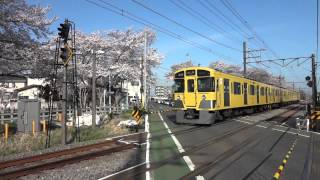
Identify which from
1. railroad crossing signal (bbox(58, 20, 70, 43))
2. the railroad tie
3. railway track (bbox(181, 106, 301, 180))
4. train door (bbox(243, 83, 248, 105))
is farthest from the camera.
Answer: train door (bbox(243, 83, 248, 105))

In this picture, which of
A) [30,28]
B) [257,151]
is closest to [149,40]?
[30,28]

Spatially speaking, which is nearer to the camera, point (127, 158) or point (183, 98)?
point (127, 158)

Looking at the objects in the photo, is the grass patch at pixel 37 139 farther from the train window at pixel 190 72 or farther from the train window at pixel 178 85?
the train window at pixel 190 72

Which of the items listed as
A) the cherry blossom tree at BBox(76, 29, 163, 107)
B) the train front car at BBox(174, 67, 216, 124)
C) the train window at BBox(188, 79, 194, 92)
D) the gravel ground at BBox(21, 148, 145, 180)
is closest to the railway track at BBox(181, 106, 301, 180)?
the gravel ground at BBox(21, 148, 145, 180)

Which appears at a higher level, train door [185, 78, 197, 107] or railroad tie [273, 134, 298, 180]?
train door [185, 78, 197, 107]

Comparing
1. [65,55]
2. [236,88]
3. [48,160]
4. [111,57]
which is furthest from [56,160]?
[111,57]

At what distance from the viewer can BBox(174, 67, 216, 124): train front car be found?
2278 cm

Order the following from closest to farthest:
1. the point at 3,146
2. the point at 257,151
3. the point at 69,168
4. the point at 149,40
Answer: the point at 69,168
the point at 257,151
the point at 3,146
the point at 149,40

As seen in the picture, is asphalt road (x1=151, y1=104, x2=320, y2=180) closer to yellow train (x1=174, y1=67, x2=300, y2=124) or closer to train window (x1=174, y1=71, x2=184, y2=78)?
yellow train (x1=174, y1=67, x2=300, y2=124)

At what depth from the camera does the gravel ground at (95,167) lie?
9.79m

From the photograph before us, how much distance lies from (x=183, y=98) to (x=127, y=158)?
37.8 feet

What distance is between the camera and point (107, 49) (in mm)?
49125

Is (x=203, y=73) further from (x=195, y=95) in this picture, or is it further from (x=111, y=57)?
(x=111, y=57)

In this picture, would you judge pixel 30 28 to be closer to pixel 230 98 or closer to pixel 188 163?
pixel 230 98
